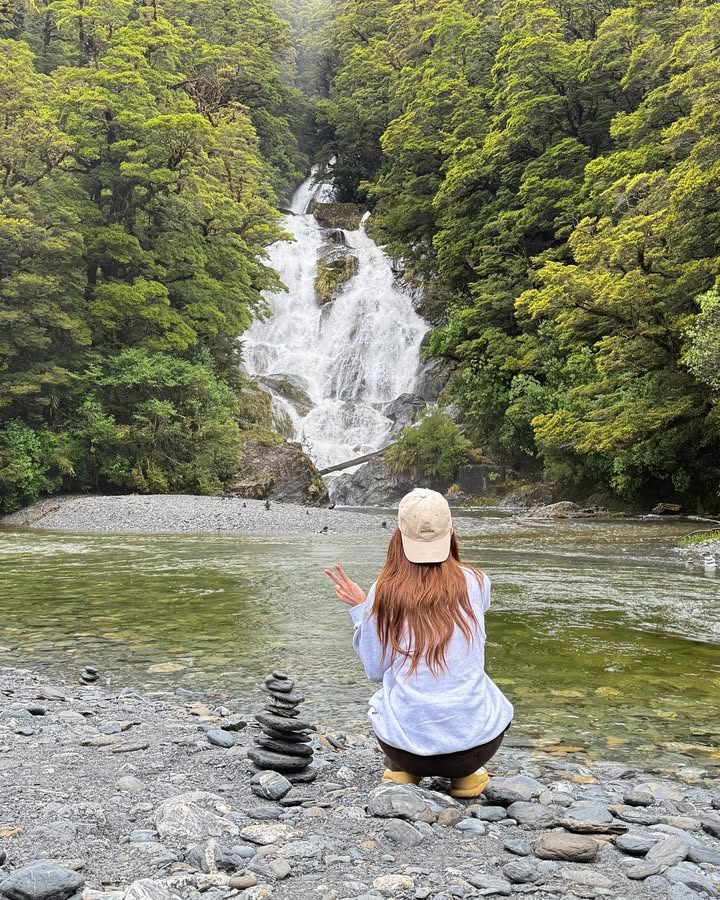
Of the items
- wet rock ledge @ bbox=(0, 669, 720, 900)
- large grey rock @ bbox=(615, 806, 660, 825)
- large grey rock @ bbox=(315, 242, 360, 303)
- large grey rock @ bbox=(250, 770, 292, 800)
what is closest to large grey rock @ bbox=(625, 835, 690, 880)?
wet rock ledge @ bbox=(0, 669, 720, 900)

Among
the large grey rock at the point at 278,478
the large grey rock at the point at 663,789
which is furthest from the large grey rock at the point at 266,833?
the large grey rock at the point at 278,478

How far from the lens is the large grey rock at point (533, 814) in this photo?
3.07 m

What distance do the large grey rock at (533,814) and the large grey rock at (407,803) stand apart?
25 centimetres

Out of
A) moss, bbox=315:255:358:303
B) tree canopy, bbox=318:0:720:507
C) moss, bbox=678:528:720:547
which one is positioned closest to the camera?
moss, bbox=678:528:720:547

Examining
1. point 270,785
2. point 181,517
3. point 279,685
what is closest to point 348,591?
point 279,685

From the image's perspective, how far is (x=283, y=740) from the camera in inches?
146

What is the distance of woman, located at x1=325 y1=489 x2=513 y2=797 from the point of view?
3268 millimetres

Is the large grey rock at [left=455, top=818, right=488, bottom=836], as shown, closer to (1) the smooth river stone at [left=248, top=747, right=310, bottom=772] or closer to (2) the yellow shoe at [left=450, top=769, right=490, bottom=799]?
(2) the yellow shoe at [left=450, top=769, right=490, bottom=799]

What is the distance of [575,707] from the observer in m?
5.01

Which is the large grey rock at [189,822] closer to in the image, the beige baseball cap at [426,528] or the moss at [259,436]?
the beige baseball cap at [426,528]

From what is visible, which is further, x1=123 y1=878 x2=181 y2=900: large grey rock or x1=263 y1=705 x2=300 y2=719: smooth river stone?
x1=263 y1=705 x2=300 y2=719: smooth river stone

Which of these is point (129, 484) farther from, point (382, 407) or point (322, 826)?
point (322, 826)

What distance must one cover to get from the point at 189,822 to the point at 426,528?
1464 mm

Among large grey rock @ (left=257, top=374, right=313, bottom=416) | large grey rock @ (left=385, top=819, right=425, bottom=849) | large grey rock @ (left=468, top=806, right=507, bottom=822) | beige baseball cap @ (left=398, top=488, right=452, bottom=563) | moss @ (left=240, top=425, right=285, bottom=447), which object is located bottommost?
large grey rock @ (left=468, top=806, right=507, bottom=822)
